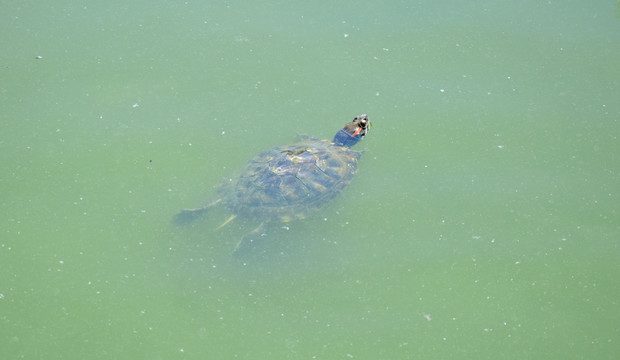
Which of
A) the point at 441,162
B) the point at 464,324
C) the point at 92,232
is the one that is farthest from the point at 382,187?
the point at 92,232

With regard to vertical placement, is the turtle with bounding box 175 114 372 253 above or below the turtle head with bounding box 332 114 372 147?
below

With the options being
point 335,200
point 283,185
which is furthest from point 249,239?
point 335,200

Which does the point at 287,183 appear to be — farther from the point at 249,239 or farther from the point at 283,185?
the point at 249,239

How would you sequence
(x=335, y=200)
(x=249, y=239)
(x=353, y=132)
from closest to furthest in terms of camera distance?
1. (x=249, y=239)
2. (x=335, y=200)
3. (x=353, y=132)

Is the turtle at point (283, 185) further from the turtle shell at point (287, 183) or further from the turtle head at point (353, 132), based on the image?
the turtle head at point (353, 132)

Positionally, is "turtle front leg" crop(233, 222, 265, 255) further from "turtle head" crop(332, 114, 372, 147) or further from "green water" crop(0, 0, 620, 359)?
"turtle head" crop(332, 114, 372, 147)

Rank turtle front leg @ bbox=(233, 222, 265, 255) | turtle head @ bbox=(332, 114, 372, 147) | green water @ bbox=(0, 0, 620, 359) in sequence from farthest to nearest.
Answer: turtle head @ bbox=(332, 114, 372, 147), turtle front leg @ bbox=(233, 222, 265, 255), green water @ bbox=(0, 0, 620, 359)

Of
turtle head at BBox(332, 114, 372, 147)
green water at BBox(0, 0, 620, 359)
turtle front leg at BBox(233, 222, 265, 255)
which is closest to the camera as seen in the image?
green water at BBox(0, 0, 620, 359)

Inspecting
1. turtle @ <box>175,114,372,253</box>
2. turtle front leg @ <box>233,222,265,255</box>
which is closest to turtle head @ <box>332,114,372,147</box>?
turtle @ <box>175,114,372,253</box>
